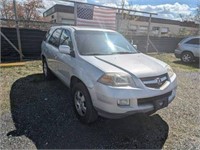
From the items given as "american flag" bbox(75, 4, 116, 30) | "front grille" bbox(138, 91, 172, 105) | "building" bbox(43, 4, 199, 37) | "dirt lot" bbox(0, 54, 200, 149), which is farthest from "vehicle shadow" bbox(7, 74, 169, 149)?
"building" bbox(43, 4, 199, 37)

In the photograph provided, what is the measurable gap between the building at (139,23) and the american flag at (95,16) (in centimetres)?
92

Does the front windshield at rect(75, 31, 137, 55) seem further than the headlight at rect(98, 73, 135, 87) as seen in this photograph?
Yes

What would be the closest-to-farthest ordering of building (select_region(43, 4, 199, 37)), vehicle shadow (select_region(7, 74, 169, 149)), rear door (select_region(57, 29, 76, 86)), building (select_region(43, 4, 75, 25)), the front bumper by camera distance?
1. the front bumper
2. vehicle shadow (select_region(7, 74, 169, 149))
3. rear door (select_region(57, 29, 76, 86))
4. building (select_region(43, 4, 199, 37))
5. building (select_region(43, 4, 75, 25))

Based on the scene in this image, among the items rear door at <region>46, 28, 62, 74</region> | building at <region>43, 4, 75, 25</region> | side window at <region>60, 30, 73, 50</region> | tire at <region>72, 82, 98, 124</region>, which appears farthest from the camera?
building at <region>43, 4, 75, 25</region>

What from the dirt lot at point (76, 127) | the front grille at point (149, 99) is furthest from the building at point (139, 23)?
the front grille at point (149, 99)

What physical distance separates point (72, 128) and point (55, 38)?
274cm

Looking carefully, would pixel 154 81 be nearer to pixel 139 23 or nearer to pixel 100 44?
pixel 100 44

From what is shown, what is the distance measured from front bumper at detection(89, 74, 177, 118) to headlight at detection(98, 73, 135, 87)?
8 cm

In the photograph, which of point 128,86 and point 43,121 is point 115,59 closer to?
point 128,86

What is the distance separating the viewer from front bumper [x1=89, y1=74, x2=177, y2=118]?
2879 millimetres

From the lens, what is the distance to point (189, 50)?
10.9m

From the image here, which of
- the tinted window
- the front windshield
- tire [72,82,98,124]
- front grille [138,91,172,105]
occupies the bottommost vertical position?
tire [72,82,98,124]

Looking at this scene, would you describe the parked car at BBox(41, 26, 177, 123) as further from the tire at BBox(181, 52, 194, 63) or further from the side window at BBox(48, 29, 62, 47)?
the tire at BBox(181, 52, 194, 63)

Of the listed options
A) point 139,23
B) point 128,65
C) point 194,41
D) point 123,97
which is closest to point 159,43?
point 194,41
